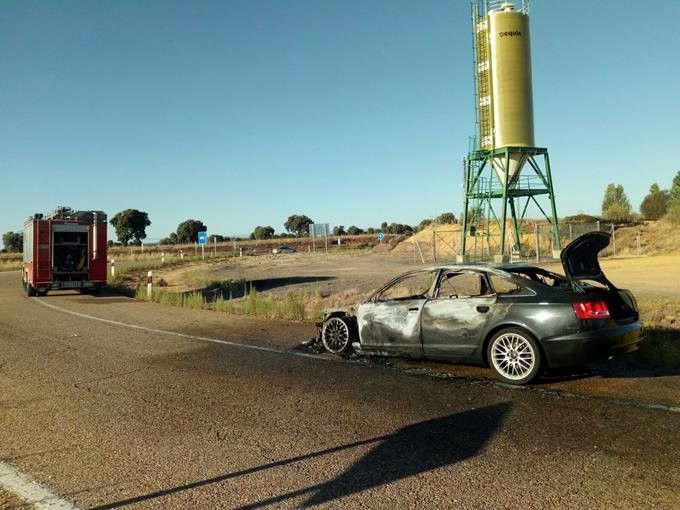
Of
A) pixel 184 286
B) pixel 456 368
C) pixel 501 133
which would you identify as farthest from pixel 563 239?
pixel 456 368

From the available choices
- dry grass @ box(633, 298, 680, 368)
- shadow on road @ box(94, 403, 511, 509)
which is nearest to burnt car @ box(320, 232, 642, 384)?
dry grass @ box(633, 298, 680, 368)

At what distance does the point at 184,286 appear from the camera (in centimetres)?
2545

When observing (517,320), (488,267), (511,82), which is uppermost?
(511,82)

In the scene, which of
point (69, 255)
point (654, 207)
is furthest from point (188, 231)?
point (69, 255)

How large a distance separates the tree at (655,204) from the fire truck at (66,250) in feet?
194

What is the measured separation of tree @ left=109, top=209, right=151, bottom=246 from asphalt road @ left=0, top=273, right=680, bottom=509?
119734 millimetres

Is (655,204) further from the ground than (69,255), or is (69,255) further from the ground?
(655,204)

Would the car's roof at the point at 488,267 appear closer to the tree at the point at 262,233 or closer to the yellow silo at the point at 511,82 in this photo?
the yellow silo at the point at 511,82

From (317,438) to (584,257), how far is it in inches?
175

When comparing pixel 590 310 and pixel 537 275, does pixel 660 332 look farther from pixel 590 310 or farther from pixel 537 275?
pixel 590 310

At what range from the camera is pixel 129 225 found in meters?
121

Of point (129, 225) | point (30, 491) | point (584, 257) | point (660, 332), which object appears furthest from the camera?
point (129, 225)

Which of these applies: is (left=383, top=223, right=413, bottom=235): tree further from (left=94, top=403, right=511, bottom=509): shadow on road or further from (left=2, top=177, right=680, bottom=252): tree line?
(left=94, top=403, right=511, bottom=509): shadow on road

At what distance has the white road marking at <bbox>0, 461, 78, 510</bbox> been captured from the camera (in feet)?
12.3
